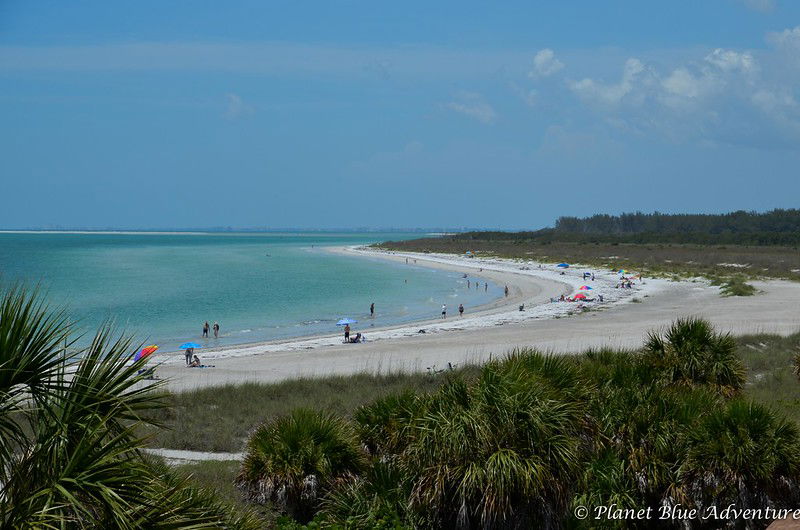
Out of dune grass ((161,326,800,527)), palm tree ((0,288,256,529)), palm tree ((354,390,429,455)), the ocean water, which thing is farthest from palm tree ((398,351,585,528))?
the ocean water

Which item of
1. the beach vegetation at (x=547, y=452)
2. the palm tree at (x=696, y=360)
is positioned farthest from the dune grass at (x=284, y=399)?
the beach vegetation at (x=547, y=452)

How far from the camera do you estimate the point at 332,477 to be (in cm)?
1003

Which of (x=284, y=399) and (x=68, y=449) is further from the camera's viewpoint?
(x=284, y=399)

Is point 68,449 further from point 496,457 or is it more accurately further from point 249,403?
→ point 249,403

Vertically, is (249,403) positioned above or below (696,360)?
below

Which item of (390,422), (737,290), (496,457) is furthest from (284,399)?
(737,290)

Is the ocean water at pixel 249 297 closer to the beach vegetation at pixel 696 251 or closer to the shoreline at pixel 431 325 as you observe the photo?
the shoreline at pixel 431 325

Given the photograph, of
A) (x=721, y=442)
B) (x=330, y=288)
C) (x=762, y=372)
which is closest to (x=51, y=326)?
(x=721, y=442)

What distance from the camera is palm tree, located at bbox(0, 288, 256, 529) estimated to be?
4887 mm

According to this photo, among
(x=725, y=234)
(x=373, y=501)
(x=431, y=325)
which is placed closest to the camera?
(x=373, y=501)

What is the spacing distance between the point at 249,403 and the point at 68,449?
45.1 ft

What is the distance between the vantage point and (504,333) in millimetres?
37906

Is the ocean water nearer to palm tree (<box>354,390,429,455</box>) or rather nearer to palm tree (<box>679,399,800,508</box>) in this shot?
palm tree (<box>354,390,429,455</box>)

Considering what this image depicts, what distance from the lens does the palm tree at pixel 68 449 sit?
16.0ft
